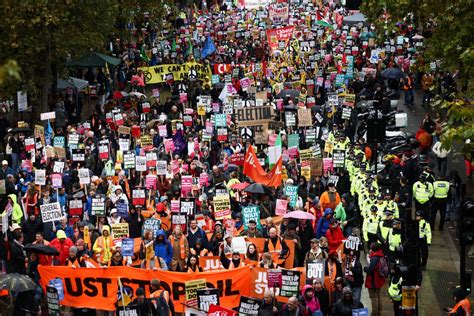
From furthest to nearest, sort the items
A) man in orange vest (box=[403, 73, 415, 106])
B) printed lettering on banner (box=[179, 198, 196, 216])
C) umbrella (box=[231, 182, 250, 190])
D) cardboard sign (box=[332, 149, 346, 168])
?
man in orange vest (box=[403, 73, 415, 106]), cardboard sign (box=[332, 149, 346, 168]), umbrella (box=[231, 182, 250, 190]), printed lettering on banner (box=[179, 198, 196, 216])

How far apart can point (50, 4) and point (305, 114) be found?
842cm

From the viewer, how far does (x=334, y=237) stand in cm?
2223

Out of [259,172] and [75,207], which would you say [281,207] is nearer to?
[259,172]

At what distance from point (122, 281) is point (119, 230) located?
7.41 feet

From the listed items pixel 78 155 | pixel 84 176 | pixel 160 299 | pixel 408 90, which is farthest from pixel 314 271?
pixel 408 90

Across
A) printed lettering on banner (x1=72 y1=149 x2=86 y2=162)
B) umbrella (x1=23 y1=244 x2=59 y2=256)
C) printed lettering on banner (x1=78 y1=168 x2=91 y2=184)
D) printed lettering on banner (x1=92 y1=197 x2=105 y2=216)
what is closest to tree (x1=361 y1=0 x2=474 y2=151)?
printed lettering on banner (x1=92 y1=197 x2=105 y2=216)

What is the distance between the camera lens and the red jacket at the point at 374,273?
67.9ft

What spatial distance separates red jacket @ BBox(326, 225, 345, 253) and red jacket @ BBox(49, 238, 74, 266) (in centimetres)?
473

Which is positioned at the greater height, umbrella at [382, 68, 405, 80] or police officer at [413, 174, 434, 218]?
umbrella at [382, 68, 405, 80]

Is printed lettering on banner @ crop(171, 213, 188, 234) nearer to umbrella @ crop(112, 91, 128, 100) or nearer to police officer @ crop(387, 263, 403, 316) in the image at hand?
police officer @ crop(387, 263, 403, 316)

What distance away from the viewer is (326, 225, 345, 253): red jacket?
72.6ft

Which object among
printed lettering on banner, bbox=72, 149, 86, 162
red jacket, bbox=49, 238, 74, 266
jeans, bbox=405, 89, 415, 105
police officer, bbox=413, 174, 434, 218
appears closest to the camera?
red jacket, bbox=49, 238, 74, 266

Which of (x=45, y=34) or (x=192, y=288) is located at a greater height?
(x=45, y=34)

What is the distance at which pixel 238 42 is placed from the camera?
2073 inches
